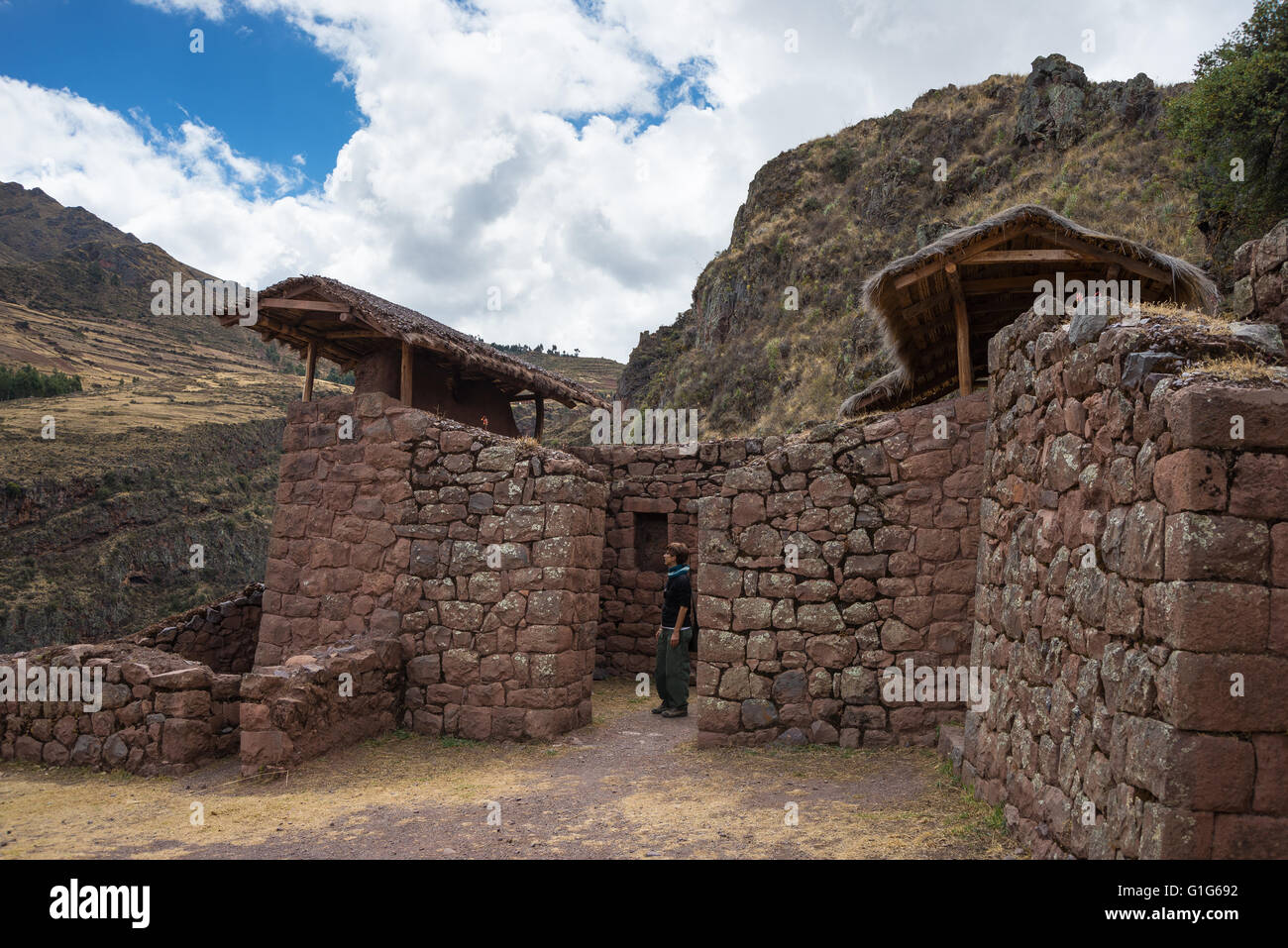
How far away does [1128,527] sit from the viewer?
122 inches

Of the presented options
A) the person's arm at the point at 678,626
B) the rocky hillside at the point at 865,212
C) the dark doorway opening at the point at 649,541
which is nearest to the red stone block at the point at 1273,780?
the person's arm at the point at 678,626

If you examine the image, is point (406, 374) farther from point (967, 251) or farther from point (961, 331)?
point (967, 251)

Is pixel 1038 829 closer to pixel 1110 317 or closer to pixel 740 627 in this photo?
pixel 1110 317

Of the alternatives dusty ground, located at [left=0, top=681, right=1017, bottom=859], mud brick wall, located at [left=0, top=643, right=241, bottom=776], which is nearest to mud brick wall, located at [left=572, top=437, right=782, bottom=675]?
dusty ground, located at [left=0, top=681, right=1017, bottom=859]

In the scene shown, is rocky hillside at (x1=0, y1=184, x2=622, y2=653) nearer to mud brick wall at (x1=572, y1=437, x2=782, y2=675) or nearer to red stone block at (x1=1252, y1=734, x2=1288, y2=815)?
mud brick wall at (x1=572, y1=437, x2=782, y2=675)

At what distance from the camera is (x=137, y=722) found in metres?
6.88

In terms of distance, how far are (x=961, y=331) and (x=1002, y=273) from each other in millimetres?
1155

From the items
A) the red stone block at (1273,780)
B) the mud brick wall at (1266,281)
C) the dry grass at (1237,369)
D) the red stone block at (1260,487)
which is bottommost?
the red stone block at (1273,780)

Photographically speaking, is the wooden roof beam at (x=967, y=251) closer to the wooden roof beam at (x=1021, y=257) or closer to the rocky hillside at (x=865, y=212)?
the wooden roof beam at (x=1021, y=257)

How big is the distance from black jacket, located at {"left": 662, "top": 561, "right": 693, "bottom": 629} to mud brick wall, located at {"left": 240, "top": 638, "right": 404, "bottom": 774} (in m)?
2.76

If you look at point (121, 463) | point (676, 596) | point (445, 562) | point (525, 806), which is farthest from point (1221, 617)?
point (121, 463)

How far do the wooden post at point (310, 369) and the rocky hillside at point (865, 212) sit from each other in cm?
1497

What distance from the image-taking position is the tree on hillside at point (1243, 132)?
1370cm

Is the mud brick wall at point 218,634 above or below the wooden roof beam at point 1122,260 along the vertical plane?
below
